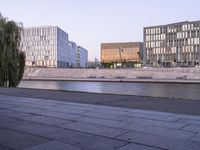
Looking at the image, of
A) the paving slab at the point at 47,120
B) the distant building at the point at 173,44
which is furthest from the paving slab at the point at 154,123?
the distant building at the point at 173,44

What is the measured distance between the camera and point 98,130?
6191 millimetres

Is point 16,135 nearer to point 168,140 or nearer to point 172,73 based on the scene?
point 168,140

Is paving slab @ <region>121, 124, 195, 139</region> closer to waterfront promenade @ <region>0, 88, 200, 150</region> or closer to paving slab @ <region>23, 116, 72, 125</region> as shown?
waterfront promenade @ <region>0, 88, 200, 150</region>

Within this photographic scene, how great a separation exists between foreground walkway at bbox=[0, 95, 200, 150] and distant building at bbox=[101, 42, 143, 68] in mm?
140298

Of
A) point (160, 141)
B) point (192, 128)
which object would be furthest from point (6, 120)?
point (192, 128)

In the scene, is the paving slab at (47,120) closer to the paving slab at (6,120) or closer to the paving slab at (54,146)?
the paving slab at (6,120)

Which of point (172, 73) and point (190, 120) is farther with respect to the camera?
point (172, 73)

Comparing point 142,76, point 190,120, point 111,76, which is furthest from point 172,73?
point 190,120

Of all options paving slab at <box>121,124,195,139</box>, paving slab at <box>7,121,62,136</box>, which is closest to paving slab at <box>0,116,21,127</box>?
paving slab at <box>7,121,62,136</box>

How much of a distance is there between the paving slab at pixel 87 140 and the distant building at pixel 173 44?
12837cm

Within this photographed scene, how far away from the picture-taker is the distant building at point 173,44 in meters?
132

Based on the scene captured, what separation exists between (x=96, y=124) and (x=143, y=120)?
121 centimetres

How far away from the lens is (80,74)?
11562 centimetres

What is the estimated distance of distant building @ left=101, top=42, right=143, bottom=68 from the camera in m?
152
